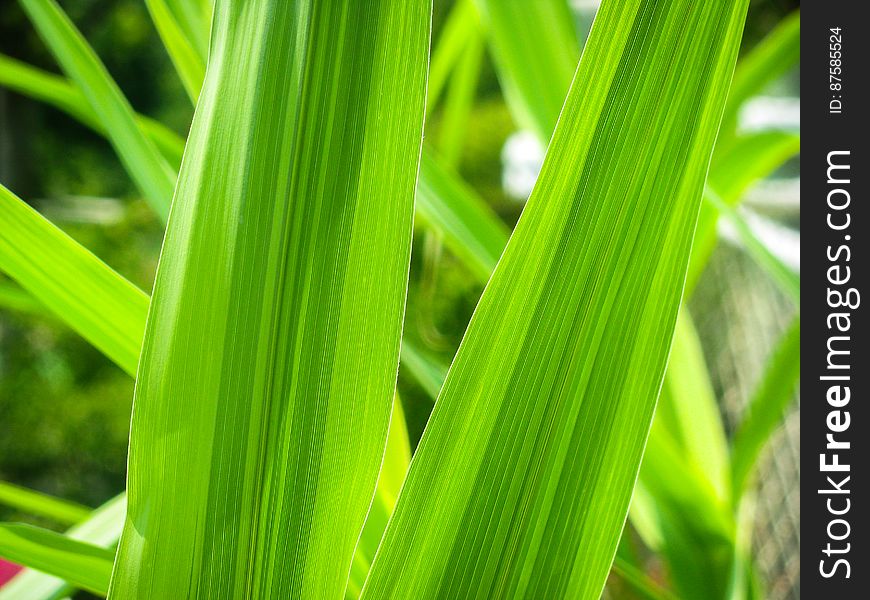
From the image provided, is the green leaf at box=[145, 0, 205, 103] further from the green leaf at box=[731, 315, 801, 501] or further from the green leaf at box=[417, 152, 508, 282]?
the green leaf at box=[731, 315, 801, 501]

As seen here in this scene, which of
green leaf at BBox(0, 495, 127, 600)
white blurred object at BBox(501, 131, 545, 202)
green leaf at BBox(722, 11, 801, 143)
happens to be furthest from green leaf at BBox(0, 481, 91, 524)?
white blurred object at BBox(501, 131, 545, 202)

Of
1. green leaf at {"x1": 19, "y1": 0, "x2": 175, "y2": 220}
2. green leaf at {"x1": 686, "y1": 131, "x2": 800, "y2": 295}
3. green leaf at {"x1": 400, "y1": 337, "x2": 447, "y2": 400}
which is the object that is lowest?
green leaf at {"x1": 400, "y1": 337, "x2": 447, "y2": 400}

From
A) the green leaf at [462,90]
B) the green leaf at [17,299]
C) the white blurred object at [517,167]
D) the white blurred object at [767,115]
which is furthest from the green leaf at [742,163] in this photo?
the white blurred object at [517,167]

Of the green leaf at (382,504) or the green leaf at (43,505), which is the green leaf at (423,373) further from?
the green leaf at (43,505)

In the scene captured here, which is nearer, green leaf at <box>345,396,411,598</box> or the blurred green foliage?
green leaf at <box>345,396,411,598</box>

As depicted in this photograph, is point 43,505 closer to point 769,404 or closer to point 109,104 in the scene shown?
point 109,104

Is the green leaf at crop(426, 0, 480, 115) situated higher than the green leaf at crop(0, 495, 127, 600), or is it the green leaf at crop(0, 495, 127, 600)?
the green leaf at crop(426, 0, 480, 115)
